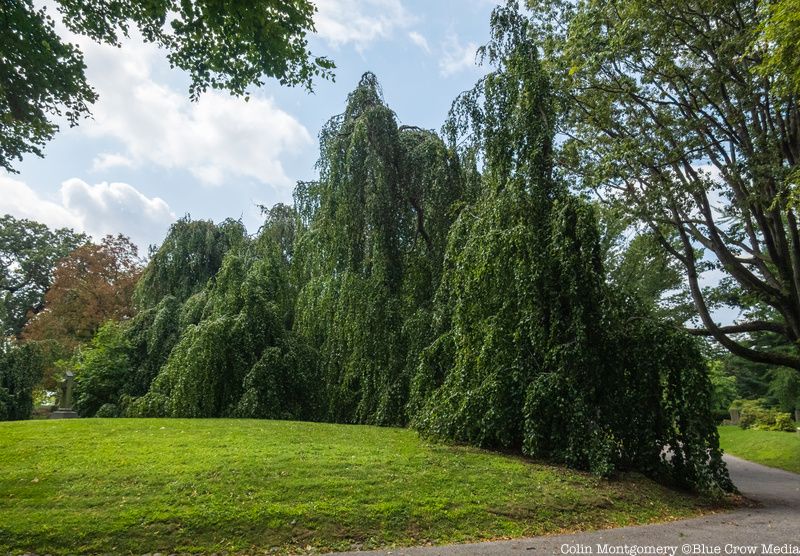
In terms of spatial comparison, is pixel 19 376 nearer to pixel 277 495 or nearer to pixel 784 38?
pixel 277 495

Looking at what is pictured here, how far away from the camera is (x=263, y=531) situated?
4676 millimetres

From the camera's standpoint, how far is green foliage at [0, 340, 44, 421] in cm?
1370

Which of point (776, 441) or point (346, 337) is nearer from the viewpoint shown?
point (346, 337)

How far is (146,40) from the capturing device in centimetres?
608

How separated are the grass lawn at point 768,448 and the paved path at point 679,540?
8333 mm

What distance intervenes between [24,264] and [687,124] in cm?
3010

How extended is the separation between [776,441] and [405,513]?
16.0 meters

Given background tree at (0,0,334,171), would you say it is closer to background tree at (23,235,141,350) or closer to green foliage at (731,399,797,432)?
background tree at (23,235,141,350)

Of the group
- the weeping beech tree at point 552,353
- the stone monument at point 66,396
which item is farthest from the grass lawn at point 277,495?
the stone monument at point 66,396

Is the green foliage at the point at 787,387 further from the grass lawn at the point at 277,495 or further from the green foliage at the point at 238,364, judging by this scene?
the green foliage at the point at 238,364

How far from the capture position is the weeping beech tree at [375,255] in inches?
429

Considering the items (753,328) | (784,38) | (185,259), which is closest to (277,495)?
(784,38)

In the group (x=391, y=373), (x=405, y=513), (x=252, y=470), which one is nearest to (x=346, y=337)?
(x=391, y=373)

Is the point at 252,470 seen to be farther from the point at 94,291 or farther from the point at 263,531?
the point at 94,291
